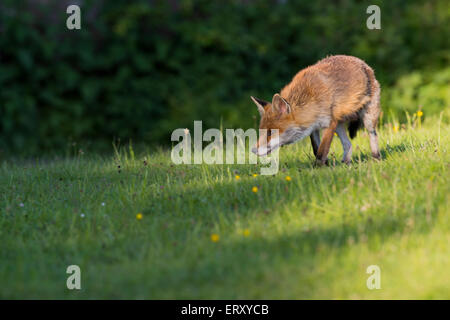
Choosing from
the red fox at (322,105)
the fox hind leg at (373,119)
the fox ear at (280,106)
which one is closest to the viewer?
the fox ear at (280,106)

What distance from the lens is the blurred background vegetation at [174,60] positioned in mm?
12422

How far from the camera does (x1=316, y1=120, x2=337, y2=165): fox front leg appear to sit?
21.4ft

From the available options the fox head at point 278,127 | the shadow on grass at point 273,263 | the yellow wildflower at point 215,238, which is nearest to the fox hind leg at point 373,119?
the fox head at point 278,127

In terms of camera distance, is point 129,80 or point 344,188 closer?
point 344,188

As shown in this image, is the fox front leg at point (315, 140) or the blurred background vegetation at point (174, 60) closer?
the fox front leg at point (315, 140)

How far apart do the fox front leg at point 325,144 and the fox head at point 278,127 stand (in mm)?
290

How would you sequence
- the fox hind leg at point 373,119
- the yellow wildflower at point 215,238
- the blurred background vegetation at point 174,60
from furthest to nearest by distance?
the blurred background vegetation at point 174,60 < the fox hind leg at point 373,119 < the yellow wildflower at point 215,238

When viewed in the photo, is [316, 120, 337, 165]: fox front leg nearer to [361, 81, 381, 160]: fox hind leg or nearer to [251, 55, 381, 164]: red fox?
[251, 55, 381, 164]: red fox

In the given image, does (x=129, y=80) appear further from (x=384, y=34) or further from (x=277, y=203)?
(x=277, y=203)

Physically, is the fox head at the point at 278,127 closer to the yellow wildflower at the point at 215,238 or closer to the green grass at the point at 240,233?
the green grass at the point at 240,233

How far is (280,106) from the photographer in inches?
253

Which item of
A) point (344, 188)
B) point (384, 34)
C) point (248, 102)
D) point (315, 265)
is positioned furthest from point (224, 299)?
point (384, 34)

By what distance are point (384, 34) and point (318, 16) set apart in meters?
1.68

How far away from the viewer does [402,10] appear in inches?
543
